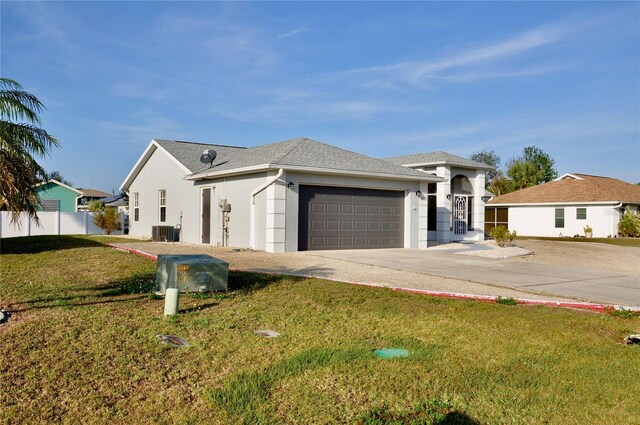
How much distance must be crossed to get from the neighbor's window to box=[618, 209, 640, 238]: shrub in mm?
2118

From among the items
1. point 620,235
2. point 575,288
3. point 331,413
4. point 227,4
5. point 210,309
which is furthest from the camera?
point 620,235

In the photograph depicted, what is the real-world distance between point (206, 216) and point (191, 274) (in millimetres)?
12942

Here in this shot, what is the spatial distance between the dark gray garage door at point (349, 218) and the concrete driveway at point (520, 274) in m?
1.09

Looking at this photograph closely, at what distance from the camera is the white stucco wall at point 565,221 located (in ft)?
107

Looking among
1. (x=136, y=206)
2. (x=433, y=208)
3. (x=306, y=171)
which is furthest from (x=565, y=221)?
(x=136, y=206)

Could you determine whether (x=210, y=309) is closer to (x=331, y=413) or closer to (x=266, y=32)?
(x=331, y=413)

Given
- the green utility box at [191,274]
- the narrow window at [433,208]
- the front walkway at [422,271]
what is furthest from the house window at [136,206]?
the green utility box at [191,274]

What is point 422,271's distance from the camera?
12.5 m

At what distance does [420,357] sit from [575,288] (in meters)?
6.77

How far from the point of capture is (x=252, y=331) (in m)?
6.26

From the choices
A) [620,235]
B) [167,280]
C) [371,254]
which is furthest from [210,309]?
[620,235]

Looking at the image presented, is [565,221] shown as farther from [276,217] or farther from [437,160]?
[276,217]

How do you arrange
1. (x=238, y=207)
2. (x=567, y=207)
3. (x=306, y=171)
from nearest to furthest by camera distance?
(x=306, y=171), (x=238, y=207), (x=567, y=207)

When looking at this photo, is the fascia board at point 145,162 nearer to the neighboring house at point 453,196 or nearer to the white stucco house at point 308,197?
the white stucco house at point 308,197
